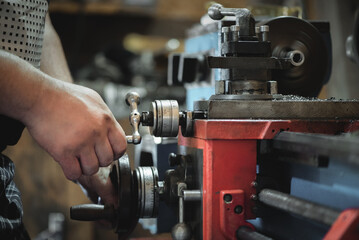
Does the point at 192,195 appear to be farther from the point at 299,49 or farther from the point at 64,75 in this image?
the point at 64,75

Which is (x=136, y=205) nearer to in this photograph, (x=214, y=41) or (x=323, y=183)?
(x=323, y=183)

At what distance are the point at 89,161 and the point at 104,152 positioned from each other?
0.11 feet

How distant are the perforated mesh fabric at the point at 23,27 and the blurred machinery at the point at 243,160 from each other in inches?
12.0

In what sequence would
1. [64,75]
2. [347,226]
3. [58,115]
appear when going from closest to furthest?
[347,226]
[58,115]
[64,75]

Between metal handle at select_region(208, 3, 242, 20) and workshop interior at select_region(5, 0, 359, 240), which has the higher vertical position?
metal handle at select_region(208, 3, 242, 20)

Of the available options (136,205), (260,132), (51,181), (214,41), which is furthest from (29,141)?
(260,132)

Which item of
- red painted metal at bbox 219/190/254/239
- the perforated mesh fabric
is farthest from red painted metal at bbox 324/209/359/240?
the perforated mesh fabric

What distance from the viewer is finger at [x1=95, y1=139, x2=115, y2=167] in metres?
0.81

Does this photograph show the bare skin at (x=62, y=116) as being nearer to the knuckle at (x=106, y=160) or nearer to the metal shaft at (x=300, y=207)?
the knuckle at (x=106, y=160)

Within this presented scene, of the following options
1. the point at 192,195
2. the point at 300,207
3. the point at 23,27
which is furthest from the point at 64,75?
the point at 300,207

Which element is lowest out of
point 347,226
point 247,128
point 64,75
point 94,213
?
point 94,213

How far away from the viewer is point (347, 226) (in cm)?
54

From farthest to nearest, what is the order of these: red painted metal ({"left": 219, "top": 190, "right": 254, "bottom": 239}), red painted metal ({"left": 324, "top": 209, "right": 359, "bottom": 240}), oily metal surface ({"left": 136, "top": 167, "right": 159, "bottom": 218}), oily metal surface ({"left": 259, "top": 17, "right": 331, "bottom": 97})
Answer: oily metal surface ({"left": 259, "top": 17, "right": 331, "bottom": 97}), oily metal surface ({"left": 136, "top": 167, "right": 159, "bottom": 218}), red painted metal ({"left": 219, "top": 190, "right": 254, "bottom": 239}), red painted metal ({"left": 324, "top": 209, "right": 359, "bottom": 240})

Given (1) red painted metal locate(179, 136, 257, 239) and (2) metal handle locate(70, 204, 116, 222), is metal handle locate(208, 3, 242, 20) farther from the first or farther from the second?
(2) metal handle locate(70, 204, 116, 222)
